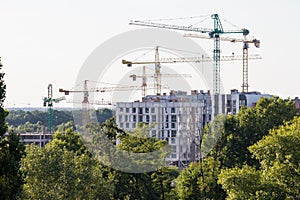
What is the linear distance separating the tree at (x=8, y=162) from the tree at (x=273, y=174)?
11.1 m

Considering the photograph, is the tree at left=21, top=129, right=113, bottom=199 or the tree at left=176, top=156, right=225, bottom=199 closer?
the tree at left=21, top=129, right=113, bottom=199

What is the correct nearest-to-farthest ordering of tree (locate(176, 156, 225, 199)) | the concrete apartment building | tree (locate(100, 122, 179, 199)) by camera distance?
tree (locate(100, 122, 179, 199))
tree (locate(176, 156, 225, 199))
the concrete apartment building

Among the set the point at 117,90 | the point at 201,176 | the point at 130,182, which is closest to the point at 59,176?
the point at 130,182

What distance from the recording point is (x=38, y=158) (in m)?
29.1

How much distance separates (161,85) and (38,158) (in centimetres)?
10076

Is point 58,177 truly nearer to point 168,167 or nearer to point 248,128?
point 168,167

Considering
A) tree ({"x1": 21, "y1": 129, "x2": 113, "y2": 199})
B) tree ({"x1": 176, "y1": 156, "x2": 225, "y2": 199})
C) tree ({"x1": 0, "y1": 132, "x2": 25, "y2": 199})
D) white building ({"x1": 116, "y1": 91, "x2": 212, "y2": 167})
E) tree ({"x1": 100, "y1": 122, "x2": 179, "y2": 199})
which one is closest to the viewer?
tree ({"x1": 0, "y1": 132, "x2": 25, "y2": 199})

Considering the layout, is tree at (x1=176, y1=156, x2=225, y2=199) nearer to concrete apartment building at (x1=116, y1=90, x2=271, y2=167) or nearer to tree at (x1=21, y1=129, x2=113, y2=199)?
tree at (x1=21, y1=129, x2=113, y2=199)

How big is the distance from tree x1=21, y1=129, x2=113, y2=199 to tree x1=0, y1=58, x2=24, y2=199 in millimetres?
6567

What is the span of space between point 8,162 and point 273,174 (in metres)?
12.4

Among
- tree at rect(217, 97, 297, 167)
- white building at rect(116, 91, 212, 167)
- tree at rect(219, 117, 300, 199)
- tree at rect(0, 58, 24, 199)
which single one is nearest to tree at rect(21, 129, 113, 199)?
tree at rect(219, 117, 300, 199)

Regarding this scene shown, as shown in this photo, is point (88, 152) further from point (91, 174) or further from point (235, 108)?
point (235, 108)

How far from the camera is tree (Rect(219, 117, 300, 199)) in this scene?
28250 mm

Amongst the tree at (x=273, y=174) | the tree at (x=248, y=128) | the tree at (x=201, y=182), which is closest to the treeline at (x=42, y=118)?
the tree at (x=248, y=128)
